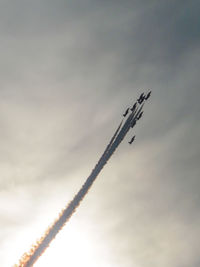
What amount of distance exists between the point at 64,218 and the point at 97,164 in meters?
12.5

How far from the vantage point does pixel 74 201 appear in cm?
8900

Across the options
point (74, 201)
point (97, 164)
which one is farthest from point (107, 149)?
point (74, 201)

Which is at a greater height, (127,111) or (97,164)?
(127,111)

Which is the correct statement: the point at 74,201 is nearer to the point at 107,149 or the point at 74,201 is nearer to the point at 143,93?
the point at 107,149

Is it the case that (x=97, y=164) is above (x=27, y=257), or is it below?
above

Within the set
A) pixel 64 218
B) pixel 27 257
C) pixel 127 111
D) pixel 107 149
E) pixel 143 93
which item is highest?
pixel 143 93

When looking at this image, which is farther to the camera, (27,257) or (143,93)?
(143,93)

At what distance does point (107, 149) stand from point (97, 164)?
3.97 metres

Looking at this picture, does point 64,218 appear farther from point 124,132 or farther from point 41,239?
point 124,132

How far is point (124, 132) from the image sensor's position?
93750mm

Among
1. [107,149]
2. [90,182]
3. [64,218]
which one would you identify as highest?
[107,149]

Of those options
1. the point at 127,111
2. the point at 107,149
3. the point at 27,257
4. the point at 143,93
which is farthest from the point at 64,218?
the point at 143,93

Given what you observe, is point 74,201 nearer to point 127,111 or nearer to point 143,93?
point 127,111

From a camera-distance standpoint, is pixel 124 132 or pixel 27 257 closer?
pixel 27 257
